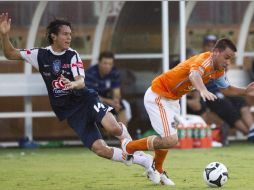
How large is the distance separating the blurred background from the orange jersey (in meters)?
6.23

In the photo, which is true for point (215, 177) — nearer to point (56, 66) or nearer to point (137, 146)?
point (137, 146)

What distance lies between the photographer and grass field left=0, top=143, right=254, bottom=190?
31.5 feet

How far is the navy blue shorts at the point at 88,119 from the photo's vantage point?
9.95 m

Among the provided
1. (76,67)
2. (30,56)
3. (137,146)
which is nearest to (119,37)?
(30,56)

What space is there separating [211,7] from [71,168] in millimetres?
6129

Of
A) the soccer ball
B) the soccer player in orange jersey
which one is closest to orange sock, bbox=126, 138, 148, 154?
the soccer player in orange jersey

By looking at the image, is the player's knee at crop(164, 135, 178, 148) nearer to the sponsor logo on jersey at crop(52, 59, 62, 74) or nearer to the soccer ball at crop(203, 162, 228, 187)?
the soccer ball at crop(203, 162, 228, 187)

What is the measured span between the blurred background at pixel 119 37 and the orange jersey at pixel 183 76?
6.23 meters

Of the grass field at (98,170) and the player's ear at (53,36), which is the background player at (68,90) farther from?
the grass field at (98,170)

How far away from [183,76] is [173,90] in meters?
0.25

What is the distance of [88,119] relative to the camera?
10.0m

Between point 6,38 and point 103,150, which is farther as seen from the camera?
point 6,38

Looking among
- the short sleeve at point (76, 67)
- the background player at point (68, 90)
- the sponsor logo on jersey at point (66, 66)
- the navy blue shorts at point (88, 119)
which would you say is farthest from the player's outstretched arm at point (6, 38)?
the navy blue shorts at point (88, 119)

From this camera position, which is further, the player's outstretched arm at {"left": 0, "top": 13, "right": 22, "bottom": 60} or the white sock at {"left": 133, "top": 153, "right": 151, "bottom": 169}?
the player's outstretched arm at {"left": 0, "top": 13, "right": 22, "bottom": 60}
